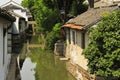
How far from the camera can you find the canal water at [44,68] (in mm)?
19375

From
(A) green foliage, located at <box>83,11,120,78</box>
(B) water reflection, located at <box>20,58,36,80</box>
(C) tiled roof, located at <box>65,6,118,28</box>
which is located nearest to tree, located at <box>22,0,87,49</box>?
(B) water reflection, located at <box>20,58,36,80</box>

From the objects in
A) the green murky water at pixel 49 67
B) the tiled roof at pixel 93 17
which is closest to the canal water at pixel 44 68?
the green murky water at pixel 49 67

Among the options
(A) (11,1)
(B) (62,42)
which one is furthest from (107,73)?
(A) (11,1)

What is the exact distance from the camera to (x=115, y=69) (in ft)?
37.8

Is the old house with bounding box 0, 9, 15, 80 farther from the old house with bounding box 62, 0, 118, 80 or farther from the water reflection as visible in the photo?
the water reflection

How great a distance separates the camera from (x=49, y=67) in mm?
23344

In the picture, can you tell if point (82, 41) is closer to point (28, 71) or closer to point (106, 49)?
point (28, 71)

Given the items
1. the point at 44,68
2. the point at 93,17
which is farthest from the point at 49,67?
the point at 93,17

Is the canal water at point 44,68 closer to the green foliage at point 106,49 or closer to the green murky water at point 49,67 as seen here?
the green murky water at point 49,67

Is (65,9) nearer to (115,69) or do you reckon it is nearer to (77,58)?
(77,58)

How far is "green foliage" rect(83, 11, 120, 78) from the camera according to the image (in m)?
11.4

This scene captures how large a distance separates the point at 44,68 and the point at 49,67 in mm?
557

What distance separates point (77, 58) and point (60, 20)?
11530 millimetres

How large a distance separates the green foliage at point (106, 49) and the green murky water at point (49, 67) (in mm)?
6631
